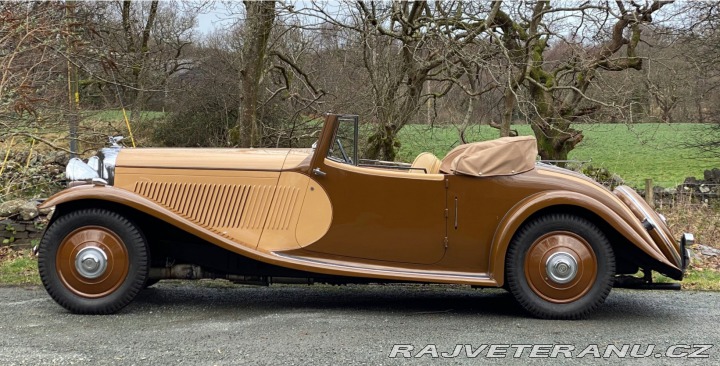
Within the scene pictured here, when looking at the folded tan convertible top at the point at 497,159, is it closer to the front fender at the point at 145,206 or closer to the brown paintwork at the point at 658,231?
the brown paintwork at the point at 658,231

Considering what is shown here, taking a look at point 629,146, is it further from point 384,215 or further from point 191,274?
point 191,274

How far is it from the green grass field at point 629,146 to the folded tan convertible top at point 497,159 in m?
6.36

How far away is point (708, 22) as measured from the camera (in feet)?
41.2

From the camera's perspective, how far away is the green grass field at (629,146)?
465 inches

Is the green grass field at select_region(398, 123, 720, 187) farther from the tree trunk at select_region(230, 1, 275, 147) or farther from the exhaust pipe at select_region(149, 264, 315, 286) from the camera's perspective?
the exhaust pipe at select_region(149, 264, 315, 286)

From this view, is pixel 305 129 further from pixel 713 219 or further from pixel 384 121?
pixel 713 219

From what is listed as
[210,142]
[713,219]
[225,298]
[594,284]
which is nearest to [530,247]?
[594,284]

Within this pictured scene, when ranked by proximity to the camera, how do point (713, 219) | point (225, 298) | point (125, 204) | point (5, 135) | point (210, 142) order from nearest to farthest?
point (125, 204) → point (225, 298) → point (5, 135) → point (713, 219) → point (210, 142)

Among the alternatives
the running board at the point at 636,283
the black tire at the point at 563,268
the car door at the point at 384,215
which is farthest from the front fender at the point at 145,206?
the running board at the point at 636,283

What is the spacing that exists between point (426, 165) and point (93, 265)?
263 cm

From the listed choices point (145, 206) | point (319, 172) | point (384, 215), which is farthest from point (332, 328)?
point (145, 206)

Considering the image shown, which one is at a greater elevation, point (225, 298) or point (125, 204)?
point (125, 204)

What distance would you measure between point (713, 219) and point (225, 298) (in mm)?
7550

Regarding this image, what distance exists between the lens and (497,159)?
4.54 metres
